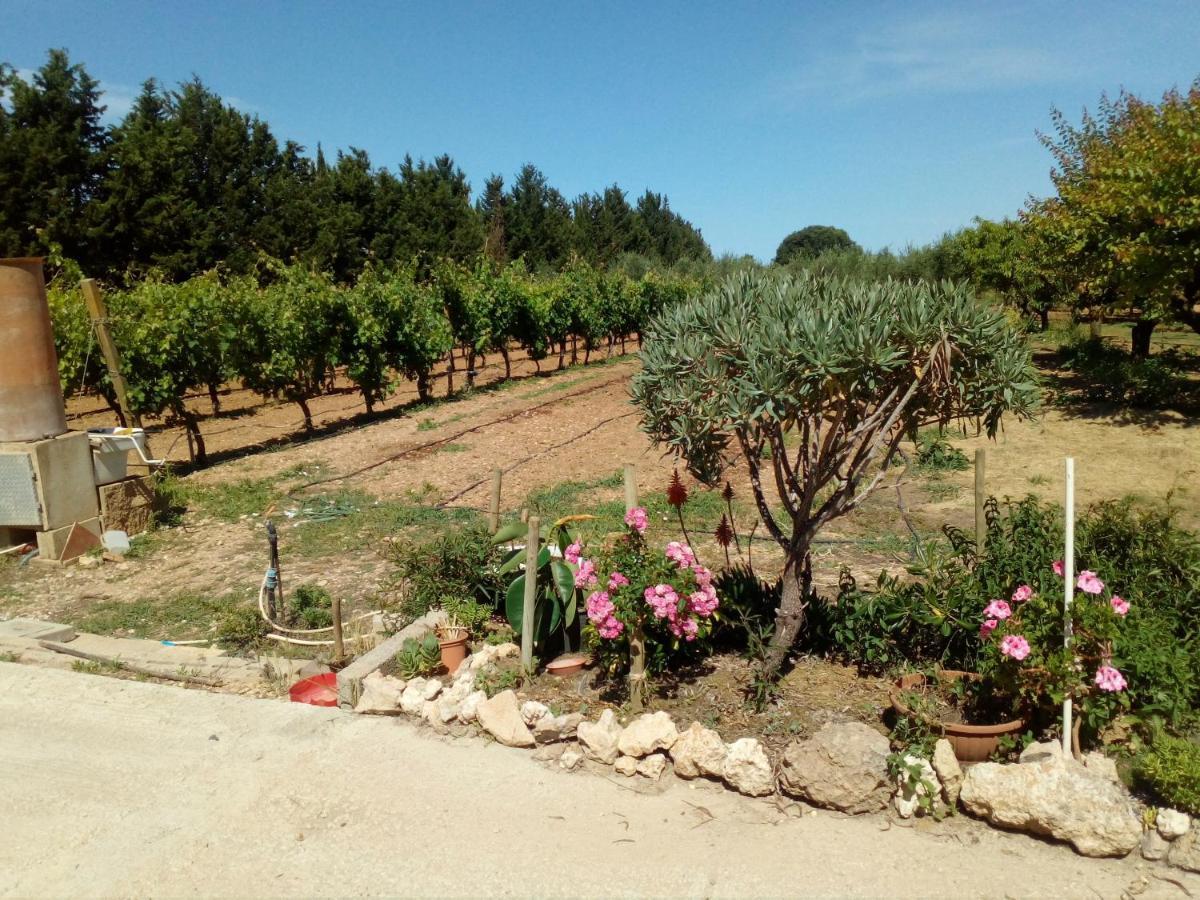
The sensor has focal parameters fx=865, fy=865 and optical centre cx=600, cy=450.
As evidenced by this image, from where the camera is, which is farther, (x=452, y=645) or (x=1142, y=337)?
(x=1142, y=337)

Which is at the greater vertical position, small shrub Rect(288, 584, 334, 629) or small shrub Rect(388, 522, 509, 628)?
small shrub Rect(388, 522, 509, 628)

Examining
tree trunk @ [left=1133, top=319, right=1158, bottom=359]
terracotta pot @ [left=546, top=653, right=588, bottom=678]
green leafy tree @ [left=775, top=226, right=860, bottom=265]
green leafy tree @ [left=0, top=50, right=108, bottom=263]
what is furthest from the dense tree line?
green leafy tree @ [left=775, top=226, right=860, bottom=265]

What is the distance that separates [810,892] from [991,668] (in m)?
1.44

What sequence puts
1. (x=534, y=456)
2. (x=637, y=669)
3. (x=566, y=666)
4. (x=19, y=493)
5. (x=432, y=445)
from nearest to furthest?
1. (x=637, y=669)
2. (x=566, y=666)
3. (x=19, y=493)
4. (x=534, y=456)
5. (x=432, y=445)

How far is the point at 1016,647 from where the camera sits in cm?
371

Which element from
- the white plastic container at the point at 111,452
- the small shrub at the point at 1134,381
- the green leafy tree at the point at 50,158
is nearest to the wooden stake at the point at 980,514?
the white plastic container at the point at 111,452

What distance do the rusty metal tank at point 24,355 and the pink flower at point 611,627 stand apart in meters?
6.68

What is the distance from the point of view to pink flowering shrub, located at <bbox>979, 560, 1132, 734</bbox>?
3.65 meters

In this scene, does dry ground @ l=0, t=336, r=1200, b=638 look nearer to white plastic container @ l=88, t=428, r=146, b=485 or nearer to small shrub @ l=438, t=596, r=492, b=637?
white plastic container @ l=88, t=428, r=146, b=485

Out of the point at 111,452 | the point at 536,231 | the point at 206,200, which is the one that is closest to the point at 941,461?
the point at 111,452

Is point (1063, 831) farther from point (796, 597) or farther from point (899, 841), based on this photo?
point (796, 597)

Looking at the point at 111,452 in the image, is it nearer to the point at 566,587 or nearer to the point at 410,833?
the point at 566,587

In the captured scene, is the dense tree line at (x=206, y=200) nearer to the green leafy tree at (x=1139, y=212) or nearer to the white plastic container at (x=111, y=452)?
the white plastic container at (x=111, y=452)

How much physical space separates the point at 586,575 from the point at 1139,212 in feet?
40.3
